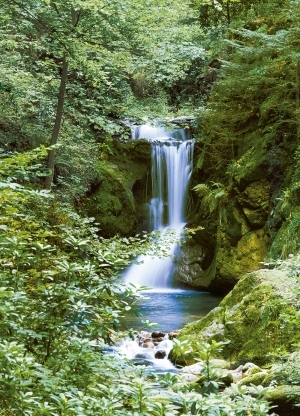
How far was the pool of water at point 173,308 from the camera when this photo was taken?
360 inches

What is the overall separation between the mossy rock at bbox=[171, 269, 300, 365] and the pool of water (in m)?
1.76

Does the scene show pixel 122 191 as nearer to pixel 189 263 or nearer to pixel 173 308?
pixel 189 263

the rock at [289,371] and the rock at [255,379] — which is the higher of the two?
the rock at [289,371]

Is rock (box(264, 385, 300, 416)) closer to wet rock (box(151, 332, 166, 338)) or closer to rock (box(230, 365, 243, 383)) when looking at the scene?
rock (box(230, 365, 243, 383))

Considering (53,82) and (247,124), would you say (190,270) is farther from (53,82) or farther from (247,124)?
(53,82)

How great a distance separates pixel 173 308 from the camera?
1080 centimetres

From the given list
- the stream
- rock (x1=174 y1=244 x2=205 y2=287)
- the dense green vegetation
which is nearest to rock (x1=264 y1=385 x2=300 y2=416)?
the dense green vegetation

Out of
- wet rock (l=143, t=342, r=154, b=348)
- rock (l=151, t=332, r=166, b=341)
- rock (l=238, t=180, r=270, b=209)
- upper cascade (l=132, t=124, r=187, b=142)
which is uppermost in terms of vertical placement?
upper cascade (l=132, t=124, r=187, b=142)

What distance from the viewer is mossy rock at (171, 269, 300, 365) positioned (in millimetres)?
5715

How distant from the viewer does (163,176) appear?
1555 centimetres

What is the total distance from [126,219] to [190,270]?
270 cm

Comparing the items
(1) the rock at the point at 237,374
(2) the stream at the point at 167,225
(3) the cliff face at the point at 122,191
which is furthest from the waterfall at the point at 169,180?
(1) the rock at the point at 237,374

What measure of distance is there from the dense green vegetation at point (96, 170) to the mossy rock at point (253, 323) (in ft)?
2.93

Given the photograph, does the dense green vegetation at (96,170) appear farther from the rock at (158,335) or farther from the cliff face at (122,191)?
the rock at (158,335)
